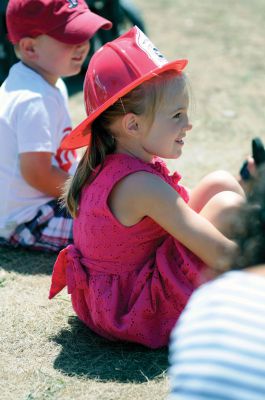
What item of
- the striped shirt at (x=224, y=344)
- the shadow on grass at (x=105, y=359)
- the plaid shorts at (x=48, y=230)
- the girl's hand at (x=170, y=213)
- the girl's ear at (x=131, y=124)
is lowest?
the plaid shorts at (x=48, y=230)

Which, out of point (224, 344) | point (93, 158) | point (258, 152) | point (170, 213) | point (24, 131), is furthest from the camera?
point (24, 131)

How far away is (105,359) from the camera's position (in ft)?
9.25

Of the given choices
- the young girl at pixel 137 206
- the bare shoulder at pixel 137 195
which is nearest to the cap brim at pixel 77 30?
the young girl at pixel 137 206

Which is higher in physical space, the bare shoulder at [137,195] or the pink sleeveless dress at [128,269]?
the bare shoulder at [137,195]

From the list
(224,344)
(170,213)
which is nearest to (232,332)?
(224,344)

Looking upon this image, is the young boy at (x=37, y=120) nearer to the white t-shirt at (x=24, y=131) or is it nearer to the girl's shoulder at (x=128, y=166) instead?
the white t-shirt at (x=24, y=131)

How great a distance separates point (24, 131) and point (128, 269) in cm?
104

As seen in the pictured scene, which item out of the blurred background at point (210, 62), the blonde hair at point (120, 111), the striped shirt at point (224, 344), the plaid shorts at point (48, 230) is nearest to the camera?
the striped shirt at point (224, 344)

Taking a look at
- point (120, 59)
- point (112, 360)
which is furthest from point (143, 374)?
point (120, 59)

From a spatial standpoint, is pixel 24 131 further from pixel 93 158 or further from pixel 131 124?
pixel 131 124

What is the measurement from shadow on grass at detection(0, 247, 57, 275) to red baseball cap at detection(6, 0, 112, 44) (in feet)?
3.43

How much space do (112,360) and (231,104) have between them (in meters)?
3.33

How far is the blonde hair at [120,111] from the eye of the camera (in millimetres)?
2754

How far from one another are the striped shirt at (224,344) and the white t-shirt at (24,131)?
2088 millimetres
